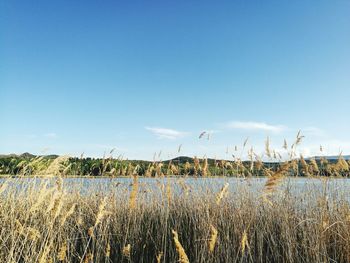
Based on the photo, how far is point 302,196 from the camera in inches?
166

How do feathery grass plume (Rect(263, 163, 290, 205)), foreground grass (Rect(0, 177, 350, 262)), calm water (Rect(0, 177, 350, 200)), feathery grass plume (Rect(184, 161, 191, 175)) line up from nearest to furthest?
feathery grass plume (Rect(263, 163, 290, 205))
foreground grass (Rect(0, 177, 350, 262))
calm water (Rect(0, 177, 350, 200))
feathery grass plume (Rect(184, 161, 191, 175))

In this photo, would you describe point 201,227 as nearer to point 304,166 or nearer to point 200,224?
point 200,224

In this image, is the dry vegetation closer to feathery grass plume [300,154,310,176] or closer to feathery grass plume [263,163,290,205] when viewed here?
feathery grass plume [300,154,310,176]

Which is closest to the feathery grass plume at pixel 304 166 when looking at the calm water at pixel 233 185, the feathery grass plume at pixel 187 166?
the calm water at pixel 233 185

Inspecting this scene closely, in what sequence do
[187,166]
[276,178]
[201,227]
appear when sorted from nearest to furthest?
[276,178] < [201,227] < [187,166]

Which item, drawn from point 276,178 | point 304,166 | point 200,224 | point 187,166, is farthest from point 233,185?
point 276,178

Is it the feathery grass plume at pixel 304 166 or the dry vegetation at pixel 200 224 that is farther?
the feathery grass plume at pixel 304 166

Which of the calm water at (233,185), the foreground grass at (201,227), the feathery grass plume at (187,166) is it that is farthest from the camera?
the feathery grass plume at (187,166)

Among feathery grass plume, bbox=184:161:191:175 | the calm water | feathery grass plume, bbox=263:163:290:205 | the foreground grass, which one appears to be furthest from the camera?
feathery grass plume, bbox=184:161:191:175

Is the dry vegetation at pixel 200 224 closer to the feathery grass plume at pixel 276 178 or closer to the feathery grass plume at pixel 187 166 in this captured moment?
the feathery grass plume at pixel 187 166

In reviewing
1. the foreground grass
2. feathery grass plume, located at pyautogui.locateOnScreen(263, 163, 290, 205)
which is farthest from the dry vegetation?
feathery grass plume, located at pyautogui.locateOnScreen(263, 163, 290, 205)

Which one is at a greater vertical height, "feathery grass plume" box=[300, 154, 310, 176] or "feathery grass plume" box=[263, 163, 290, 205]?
"feathery grass plume" box=[300, 154, 310, 176]

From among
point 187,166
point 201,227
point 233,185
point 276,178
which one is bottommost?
point 201,227

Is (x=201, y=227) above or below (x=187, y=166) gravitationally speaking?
below
